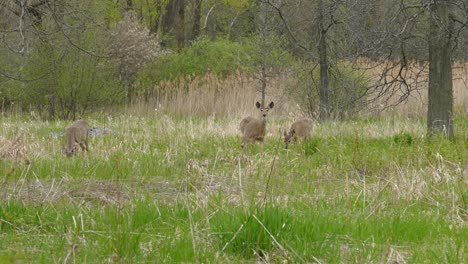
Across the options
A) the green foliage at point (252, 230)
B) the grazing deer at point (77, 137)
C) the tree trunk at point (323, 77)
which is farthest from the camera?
the tree trunk at point (323, 77)

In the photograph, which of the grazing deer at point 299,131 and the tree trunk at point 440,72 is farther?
the grazing deer at point 299,131

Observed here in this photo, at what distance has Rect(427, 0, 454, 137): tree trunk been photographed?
11812mm

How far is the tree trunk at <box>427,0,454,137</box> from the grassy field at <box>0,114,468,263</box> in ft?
8.14

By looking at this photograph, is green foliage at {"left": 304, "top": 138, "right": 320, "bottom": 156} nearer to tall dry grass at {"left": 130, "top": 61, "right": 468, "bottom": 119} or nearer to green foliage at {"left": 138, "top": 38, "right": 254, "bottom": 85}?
tall dry grass at {"left": 130, "top": 61, "right": 468, "bottom": 119}

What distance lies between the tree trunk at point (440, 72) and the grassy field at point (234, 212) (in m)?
2.48

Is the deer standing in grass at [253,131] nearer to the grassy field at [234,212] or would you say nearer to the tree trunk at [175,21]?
the grassy field at [234,212]

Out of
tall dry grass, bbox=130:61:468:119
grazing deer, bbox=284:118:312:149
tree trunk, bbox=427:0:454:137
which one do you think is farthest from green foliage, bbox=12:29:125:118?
tree trunk, bbox=427:0:454:137

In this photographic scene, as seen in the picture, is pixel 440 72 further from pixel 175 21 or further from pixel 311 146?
pixel 175 21

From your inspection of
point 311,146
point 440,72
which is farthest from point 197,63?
point 311,146

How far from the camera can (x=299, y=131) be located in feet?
41.5

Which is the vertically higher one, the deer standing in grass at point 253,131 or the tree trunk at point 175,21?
the tree trunk at point 175,21

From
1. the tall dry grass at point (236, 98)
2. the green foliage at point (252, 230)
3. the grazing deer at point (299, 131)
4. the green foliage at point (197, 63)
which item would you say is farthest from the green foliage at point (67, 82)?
the green foliage at point (252, 230)

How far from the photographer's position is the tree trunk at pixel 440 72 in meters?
11.8

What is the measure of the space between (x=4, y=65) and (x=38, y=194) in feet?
63.2
